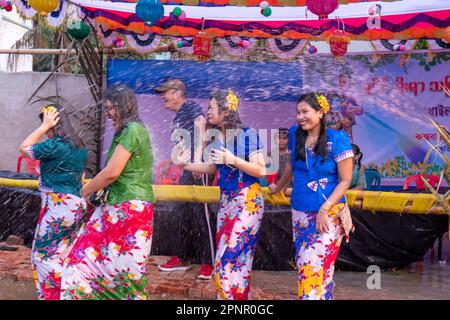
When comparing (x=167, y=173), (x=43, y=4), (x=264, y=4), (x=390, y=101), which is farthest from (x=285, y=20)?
(x=43, y=4)

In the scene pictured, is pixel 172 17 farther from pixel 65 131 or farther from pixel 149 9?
pixel 65 131

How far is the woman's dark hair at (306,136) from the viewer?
12.6ft

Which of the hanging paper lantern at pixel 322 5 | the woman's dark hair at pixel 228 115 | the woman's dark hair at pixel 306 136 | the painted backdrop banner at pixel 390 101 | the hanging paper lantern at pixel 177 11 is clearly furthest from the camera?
the painted backdrop banner at pixel 390 101

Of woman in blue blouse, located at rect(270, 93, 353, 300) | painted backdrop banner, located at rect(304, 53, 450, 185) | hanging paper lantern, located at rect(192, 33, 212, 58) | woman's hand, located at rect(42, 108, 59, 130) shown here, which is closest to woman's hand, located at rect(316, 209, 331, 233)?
woman in blue blouse, located at rect(270, 93, 353, 300)

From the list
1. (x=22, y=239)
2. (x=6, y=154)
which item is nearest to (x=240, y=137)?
(x=22, y=239)

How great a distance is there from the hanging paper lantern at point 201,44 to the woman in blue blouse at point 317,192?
15.8 feet

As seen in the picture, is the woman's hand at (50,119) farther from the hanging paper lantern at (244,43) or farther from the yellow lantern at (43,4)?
the hanging paper lantern at (244,43)

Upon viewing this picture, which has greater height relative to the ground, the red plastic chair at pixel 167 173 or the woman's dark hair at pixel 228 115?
the woman's dark hair at pixel 228 115

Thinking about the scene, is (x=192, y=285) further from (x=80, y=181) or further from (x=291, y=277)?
(x=80, y=181)

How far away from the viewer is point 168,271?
5.87 m

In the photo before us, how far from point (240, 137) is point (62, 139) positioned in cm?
133

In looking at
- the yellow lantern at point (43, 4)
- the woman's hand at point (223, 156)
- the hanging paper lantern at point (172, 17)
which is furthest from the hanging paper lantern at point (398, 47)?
the woman's hand at point (223, 156)

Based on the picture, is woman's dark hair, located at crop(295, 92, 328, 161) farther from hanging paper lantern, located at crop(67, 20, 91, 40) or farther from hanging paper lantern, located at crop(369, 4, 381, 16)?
hanging paper lantern, located at crop(67, 20, 91, 40)

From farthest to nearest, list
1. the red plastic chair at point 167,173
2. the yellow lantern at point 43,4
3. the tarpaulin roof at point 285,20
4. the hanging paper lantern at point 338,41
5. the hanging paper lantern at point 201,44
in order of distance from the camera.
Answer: the red plastic chair at point 167,173
the hanging paper lantern at point 201,44
the hanging paper lantern at point 338,41
the tarpaulin roof at point 285,20
the yellow lantern at point 43,4
